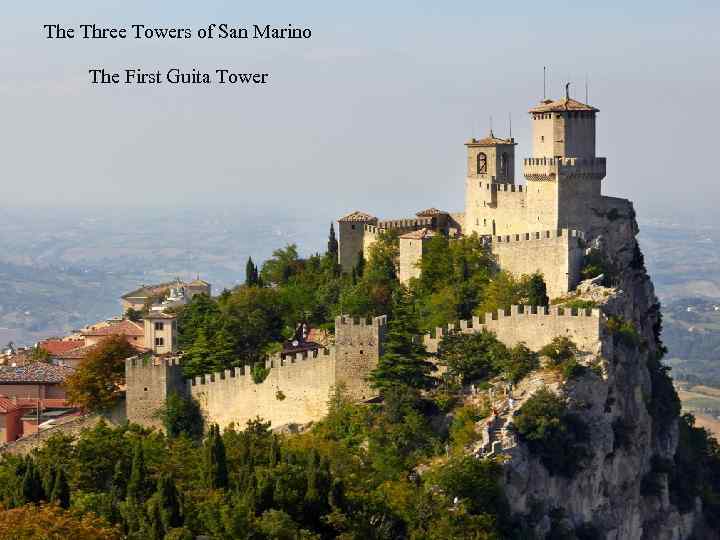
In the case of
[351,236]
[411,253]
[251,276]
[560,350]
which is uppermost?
[351,236]

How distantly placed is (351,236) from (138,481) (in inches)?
1091

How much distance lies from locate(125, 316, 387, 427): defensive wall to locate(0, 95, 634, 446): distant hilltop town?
0.04 metres

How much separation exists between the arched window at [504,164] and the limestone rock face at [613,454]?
5038 millimetres

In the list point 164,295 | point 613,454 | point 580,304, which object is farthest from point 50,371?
point 164,295

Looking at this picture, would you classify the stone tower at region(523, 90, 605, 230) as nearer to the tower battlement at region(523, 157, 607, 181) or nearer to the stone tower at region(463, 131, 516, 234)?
the tower battlement at region(523, 157, 607, 181)

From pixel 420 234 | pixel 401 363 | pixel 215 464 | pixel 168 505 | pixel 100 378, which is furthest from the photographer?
pixel 420 234

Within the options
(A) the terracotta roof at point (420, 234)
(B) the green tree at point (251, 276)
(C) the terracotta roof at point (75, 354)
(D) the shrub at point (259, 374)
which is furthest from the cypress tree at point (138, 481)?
(B) the green tree at point (251, 276)

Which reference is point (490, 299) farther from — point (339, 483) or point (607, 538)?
point (339, 483)

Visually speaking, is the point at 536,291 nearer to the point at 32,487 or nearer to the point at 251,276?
the point at 251,276

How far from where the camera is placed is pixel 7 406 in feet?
201

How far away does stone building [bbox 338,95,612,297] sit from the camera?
60.1 metres

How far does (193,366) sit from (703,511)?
858 inches

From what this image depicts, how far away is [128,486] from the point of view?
44.2m

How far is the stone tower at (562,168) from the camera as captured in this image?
6325 centimetres
